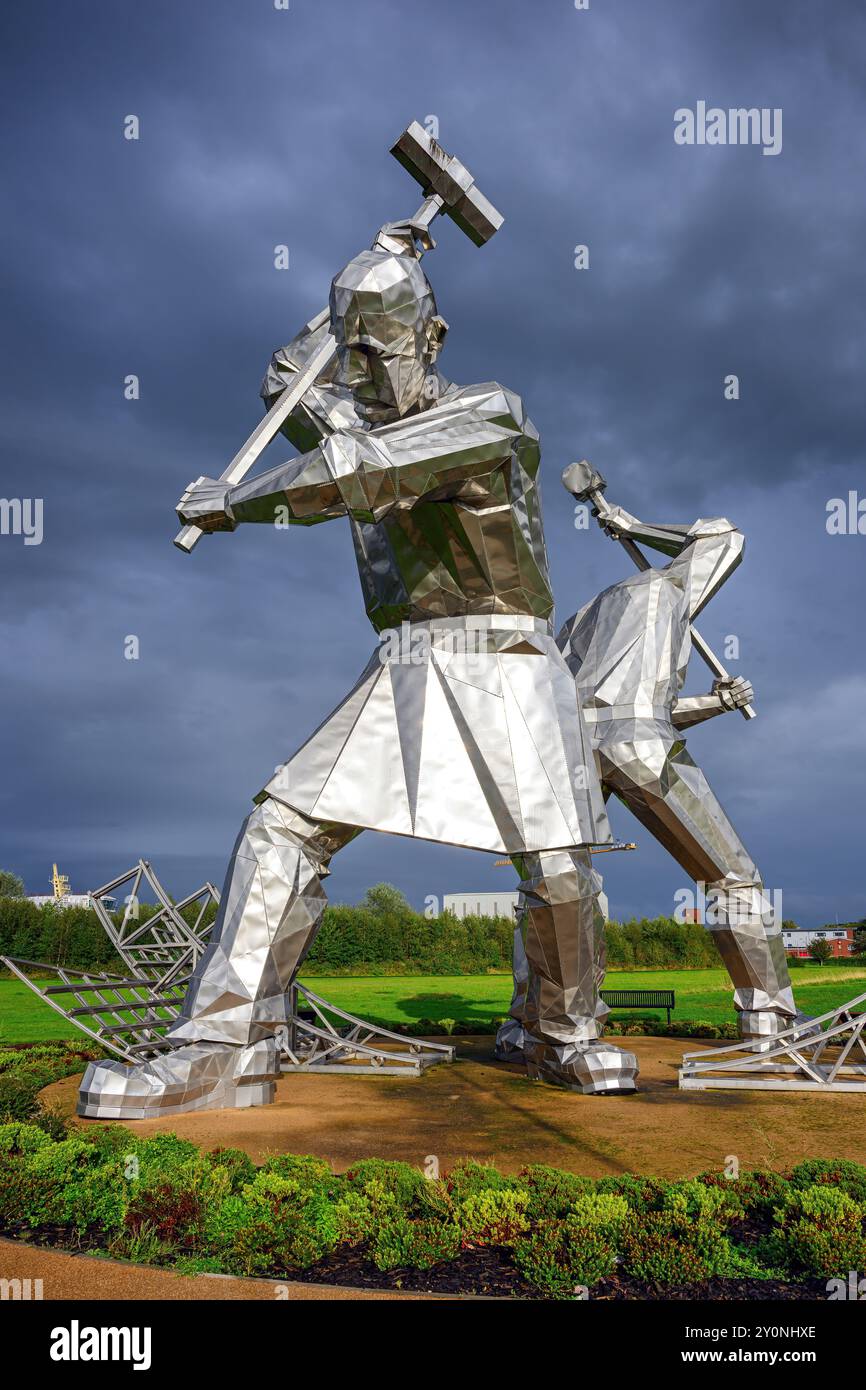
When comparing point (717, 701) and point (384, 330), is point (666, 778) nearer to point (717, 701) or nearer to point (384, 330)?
point (717, 701)

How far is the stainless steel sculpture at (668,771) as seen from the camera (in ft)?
27.9

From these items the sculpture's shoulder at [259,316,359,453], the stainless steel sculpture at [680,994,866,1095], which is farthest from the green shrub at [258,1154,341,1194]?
the sculpture's shoulder at [259,316,359,453]

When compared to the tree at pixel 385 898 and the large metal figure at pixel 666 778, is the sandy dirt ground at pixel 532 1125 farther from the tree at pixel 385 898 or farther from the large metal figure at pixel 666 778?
the tree at pixel 385 898

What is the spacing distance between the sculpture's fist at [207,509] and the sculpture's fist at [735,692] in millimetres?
5786

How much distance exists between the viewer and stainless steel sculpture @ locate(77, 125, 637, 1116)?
5723 millimetres

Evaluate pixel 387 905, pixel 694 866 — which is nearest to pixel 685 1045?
pixel 694 866

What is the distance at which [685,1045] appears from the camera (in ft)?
34.3

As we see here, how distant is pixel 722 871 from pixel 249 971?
15.0 feet

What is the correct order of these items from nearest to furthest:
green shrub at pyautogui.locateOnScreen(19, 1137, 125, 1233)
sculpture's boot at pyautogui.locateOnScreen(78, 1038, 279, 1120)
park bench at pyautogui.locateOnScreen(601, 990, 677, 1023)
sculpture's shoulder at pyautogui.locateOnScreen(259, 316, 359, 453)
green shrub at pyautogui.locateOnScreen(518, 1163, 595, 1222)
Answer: green shrub at pyautogui.locateOnScreen(518, 1163, 595, 1222), green shrub at pyautogui.locateOnScreen(19, 1137, 125, 1233), sculpture's boot at pyautogui.locateOnScreen(78, 1038, 279, 1120), sculpture's shoulder at pyautogui.locateOnScreen(259, 316, 359, 453), park bench at pyautogui.locateOnScreen(601, 990, 677, 1023)

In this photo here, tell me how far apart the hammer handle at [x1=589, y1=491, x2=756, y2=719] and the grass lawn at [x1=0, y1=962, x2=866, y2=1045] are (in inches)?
212

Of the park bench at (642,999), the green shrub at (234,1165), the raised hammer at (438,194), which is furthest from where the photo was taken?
the park bench at (642,999)

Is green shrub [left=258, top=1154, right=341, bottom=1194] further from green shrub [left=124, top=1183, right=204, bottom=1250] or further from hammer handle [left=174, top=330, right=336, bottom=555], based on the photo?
hammer handle [left=174, top=330, right=336, bottom=555]

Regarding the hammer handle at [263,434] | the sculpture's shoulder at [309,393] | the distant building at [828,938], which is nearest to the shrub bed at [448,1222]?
the hammer handle at [263,434]

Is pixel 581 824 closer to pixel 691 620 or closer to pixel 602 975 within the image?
pixel 602 975
